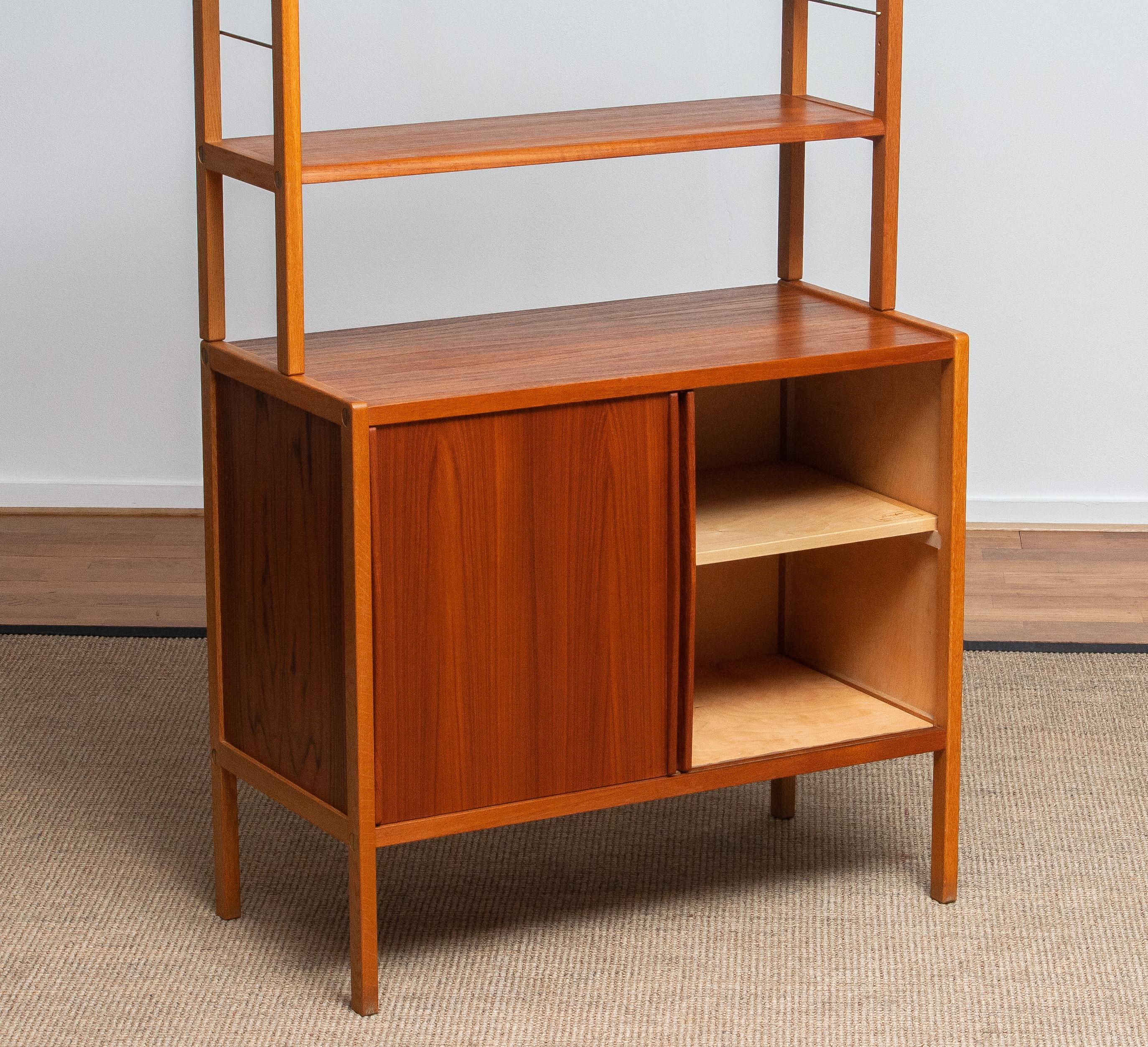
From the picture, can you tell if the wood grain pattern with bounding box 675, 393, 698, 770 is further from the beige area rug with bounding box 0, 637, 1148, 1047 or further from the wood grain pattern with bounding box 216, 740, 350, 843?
the wood grain pattern with bounding box 216, 740, 350, 843

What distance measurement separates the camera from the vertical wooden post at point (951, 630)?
258 centimetres

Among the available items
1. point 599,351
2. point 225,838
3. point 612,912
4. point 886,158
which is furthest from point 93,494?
point 886,158

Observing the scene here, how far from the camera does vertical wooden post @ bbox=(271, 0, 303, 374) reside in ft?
7.29

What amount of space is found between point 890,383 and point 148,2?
2359 millimetres

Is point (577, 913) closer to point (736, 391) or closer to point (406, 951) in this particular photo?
point (406, 951)

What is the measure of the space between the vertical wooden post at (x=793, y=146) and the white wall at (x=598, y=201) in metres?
1.43

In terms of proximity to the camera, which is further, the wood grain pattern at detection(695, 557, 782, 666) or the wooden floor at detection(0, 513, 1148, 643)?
the wooden floor at detection(0, 513, 1148, 643)

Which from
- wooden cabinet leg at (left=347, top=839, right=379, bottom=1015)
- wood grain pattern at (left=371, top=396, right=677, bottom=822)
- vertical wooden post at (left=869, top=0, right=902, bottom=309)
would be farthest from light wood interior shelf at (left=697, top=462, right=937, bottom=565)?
wooden cabinet leg at (left=347, top=839, right=379, bottom=1015)

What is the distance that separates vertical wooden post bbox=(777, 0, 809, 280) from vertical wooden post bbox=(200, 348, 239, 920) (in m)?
0.89

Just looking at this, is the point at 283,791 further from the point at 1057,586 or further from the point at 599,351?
the point at 1057,586

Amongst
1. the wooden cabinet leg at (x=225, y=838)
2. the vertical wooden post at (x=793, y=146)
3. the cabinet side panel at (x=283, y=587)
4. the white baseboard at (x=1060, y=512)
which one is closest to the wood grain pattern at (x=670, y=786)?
the cabinet side panel at (x=283, y=587)

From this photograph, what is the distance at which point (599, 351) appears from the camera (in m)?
2.51

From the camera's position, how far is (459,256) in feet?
14.2

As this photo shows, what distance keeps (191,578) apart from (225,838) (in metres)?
1.55
